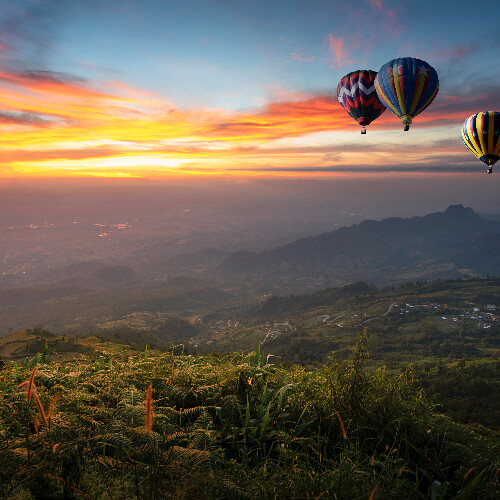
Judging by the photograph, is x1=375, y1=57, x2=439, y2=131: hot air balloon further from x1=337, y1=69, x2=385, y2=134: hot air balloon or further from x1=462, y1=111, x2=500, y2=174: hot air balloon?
x1=462, y1=111, x2=500, y2=174: hot air balloon

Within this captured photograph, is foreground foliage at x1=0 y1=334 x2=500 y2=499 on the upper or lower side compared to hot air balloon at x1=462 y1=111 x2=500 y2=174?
lower

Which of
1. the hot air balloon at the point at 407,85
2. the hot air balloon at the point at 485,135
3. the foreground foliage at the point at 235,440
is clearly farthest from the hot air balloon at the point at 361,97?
the foreground foliage at the point at 235,440

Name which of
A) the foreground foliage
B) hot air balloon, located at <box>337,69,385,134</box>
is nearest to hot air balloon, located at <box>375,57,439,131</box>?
hot air balloon, located at <box>337,69,385,134</box>

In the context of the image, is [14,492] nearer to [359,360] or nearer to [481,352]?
[359,360]

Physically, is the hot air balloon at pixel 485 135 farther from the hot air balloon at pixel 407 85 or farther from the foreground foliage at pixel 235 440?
the foreground foliage at pixel 235 440

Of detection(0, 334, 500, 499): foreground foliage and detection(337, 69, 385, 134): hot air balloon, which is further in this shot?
detection(337, 69, 385, 134): hot air balloon

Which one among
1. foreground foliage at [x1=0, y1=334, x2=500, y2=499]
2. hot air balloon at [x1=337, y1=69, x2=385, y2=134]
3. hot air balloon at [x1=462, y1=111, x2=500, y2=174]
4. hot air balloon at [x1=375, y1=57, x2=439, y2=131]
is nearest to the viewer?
foreground foliage at [x1=0, y1=334, x2=500, y2=499]

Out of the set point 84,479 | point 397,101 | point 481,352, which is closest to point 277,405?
point 84,479
